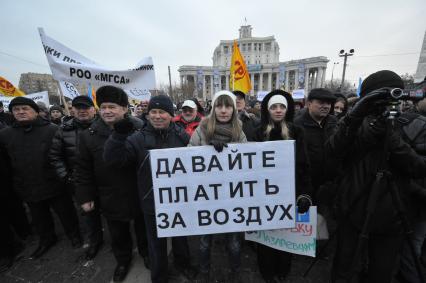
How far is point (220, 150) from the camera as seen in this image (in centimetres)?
193

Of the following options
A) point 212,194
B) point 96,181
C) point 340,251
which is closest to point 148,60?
point 96,181

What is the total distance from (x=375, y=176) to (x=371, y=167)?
0.11 m

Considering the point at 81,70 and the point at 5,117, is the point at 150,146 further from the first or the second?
the point at 5,117

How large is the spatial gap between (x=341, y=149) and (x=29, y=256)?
4563mm

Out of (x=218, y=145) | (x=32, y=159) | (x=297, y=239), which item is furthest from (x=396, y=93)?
(x=32, y=159)

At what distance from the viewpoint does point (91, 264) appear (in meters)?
2.88

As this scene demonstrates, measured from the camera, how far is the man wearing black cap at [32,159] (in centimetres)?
286

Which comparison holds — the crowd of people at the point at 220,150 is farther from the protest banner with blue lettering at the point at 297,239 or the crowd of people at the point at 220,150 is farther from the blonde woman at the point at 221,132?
the protest banner with blue lettering at the point at 297,239

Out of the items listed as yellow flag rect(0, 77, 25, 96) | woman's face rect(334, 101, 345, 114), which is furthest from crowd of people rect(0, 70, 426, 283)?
yellow flag rect(0, 77, 25, 96)

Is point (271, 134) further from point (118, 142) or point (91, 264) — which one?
point (91, 264)

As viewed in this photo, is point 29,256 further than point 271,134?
Yes

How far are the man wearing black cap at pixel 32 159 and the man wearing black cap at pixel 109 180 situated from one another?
845 mm

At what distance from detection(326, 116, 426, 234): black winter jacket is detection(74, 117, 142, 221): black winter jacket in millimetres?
2342

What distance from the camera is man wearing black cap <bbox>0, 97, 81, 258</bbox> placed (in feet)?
9.39
